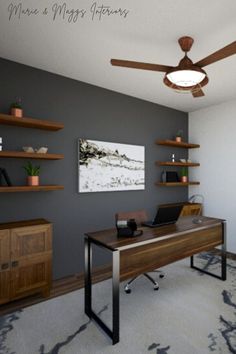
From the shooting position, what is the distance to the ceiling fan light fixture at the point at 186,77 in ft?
5.75

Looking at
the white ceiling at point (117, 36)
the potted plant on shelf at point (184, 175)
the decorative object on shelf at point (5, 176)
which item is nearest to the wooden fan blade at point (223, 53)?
the white ceiling at point (117, 36)

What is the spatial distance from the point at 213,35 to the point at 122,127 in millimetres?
1752

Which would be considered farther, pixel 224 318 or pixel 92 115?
pixel 92 115

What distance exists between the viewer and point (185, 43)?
2.01m

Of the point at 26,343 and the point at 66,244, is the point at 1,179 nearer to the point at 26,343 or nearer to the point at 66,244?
the point at 66,244

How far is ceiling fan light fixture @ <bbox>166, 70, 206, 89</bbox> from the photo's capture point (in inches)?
69.1

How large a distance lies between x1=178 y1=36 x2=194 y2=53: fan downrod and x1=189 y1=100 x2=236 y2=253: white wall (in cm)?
215

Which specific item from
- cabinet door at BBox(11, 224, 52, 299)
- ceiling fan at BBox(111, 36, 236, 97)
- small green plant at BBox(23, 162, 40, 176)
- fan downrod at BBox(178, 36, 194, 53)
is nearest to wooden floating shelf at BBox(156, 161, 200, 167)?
ceiling fan at BBox(111, 36, 236, 97)

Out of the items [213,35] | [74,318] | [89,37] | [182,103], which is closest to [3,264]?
[74,318]

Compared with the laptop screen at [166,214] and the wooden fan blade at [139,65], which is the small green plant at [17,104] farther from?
the laptop screen at [166,214]

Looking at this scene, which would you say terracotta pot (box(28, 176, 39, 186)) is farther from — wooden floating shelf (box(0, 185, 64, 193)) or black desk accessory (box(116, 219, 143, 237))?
black desk accessory (box(116, 219, 143, 237))

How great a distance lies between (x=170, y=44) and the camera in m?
2.12

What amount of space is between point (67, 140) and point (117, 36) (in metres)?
1.39

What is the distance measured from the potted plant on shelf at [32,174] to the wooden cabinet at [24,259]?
46 centimetres
